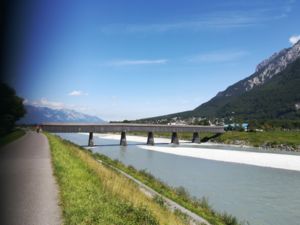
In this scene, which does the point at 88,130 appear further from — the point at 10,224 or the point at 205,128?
the point at 10,224

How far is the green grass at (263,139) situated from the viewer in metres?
113

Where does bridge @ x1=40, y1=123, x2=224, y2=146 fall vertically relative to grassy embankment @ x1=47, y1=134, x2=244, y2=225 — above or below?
above


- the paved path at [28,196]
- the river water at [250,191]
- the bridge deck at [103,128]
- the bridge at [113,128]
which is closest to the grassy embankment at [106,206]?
the paved path at [28,196]

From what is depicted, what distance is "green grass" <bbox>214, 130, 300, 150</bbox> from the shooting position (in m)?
113

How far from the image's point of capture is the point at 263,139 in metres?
125

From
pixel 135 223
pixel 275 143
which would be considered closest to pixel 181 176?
pixel 135 223

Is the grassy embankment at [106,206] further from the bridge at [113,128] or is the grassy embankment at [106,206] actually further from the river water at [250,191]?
the bridge at [113,128]

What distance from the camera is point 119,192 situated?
20219 millimetres

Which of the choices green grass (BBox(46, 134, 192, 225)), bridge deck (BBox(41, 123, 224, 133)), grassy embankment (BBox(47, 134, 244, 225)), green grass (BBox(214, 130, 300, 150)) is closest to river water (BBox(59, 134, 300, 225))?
grassy embankment (BBox(47, 134, 244, 225))

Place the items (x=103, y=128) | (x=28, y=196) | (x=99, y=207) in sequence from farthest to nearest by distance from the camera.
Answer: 1. (x=103, y=128)
2. (x=28, y=196)
3. (x=99, y=207)

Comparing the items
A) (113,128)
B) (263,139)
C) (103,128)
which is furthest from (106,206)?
(263,139)

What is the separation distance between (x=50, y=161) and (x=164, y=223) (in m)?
16.1

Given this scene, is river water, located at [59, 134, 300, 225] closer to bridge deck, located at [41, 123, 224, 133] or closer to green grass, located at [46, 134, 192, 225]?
green grass, located at [46, 134, 192, 225]

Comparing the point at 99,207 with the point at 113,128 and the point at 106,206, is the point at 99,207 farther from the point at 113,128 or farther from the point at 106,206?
the point at 113,128
